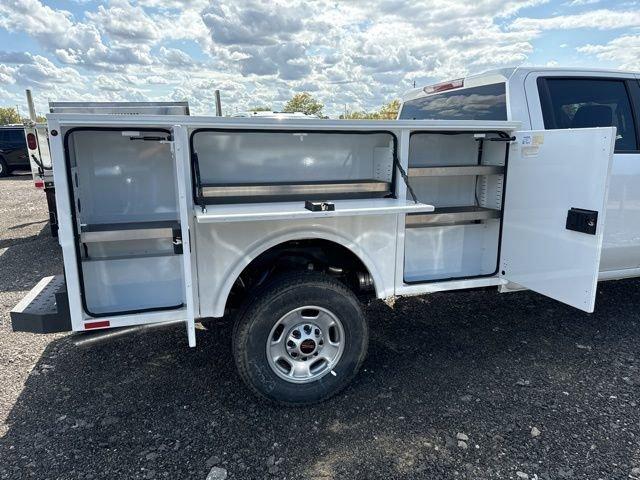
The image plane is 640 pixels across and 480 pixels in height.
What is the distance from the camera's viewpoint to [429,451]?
2.71 metres

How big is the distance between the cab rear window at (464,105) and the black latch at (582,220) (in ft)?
3.50

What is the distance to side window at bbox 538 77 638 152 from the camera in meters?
3.78

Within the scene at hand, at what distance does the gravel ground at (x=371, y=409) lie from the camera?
8.59 ft

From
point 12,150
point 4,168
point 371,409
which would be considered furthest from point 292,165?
point 4,168

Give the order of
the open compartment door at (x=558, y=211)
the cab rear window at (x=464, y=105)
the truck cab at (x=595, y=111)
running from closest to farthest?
the open compartment door at (x=558, y=211), the truck cab at (x=595, y=111), the cab rear window at (x=464, y=105)

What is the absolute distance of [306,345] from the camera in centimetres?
311

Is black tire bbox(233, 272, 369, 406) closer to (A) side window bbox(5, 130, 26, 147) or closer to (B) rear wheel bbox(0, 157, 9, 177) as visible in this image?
(A) side window bbox(5, 130, 26, 147)

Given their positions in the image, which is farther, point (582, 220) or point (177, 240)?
point (582, 220)

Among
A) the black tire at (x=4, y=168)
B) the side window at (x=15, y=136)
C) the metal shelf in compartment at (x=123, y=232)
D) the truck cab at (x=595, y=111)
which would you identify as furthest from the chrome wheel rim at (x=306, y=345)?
the black tire at (x=4, y=168)

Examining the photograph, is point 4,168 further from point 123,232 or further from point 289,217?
point 289,217

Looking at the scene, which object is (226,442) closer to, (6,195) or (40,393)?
(40,393)

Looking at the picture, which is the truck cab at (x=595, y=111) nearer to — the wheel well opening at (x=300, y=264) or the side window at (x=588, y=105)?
the side window at (x=588, y=105)

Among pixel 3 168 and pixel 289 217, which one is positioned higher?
pixel 289 217

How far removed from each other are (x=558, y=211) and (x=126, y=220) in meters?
2.74
